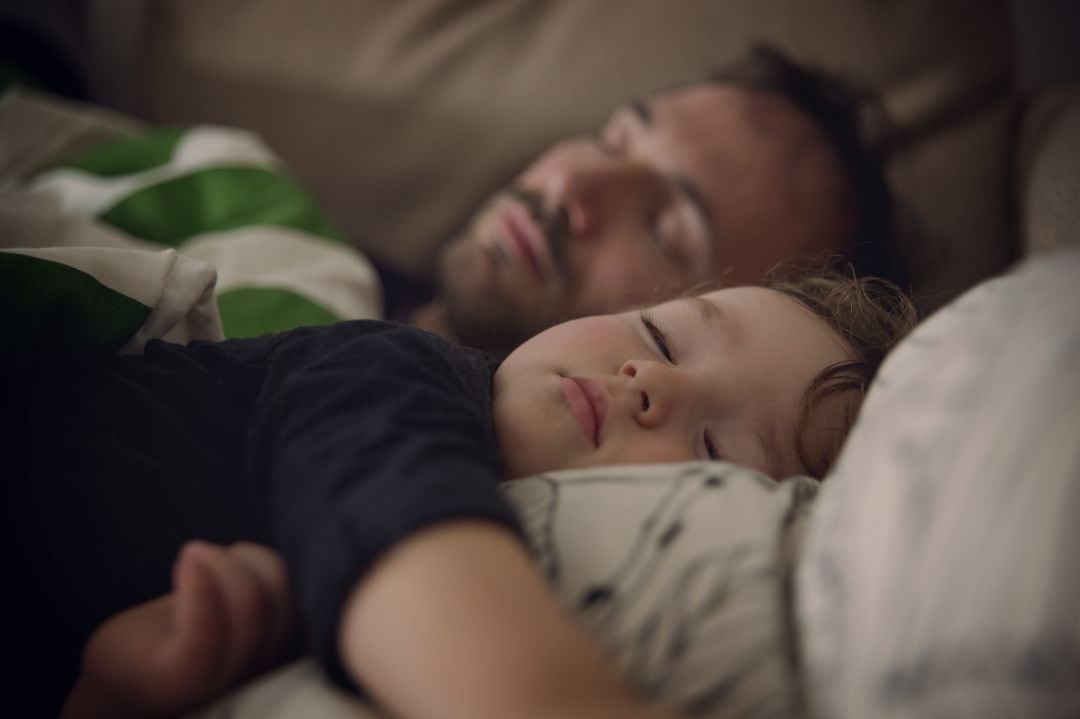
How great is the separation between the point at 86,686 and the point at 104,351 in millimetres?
200

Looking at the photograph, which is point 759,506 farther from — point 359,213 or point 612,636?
point 359,213

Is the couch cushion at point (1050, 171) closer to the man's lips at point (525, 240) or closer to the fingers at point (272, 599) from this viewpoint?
the man's lips at point (525, 240)

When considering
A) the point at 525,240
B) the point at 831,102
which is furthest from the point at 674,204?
the point at 831,102

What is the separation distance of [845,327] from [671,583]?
335 millimetres

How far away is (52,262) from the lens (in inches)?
20.4

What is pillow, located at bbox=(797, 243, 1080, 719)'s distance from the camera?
0.28 m

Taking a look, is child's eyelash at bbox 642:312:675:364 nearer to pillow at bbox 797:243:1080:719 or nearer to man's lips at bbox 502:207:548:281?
pillow at bbox 797:243:1080:719

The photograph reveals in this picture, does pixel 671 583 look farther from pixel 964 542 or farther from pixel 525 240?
pixel 525 240

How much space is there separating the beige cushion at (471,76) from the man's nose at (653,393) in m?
0.66

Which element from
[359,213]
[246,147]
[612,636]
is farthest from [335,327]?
[359,213]

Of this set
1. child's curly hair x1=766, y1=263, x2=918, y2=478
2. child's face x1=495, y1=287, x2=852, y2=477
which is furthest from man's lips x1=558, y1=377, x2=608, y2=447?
child's curly hair x1=766, y1=263, x2=918, y2=478

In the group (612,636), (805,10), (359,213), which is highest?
(805,10)

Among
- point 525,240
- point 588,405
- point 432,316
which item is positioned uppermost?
point 588,405

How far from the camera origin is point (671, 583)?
1.20 feet
